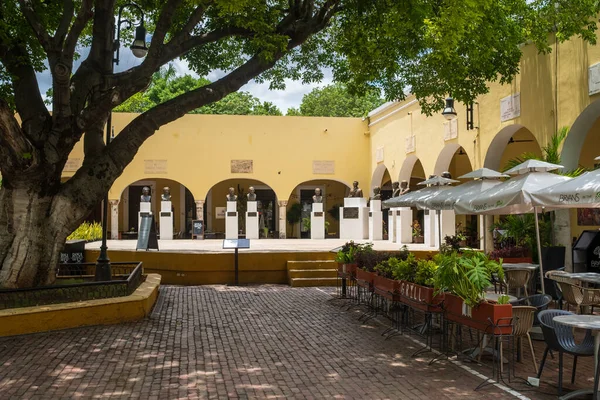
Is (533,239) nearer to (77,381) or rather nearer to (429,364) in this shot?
(429,364)

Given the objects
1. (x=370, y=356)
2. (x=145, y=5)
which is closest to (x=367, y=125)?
(x=145, y=5)

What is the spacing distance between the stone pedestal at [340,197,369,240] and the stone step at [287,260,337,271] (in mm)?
9138

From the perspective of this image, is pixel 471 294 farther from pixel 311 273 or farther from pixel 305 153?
pixel 305 153

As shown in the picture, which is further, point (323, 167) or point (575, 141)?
point (323, 167)

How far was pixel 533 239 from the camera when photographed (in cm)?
1187

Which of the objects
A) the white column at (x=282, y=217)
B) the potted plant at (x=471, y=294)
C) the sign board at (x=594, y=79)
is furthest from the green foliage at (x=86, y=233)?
the potted plant at (x=471, y=294)

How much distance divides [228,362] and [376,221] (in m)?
16.0

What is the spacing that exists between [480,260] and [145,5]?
26.3ft

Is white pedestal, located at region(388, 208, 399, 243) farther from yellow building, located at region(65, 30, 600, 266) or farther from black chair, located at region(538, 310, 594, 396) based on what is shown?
black chair, located at region(538, 310, 594, 396)

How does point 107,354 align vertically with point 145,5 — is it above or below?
below

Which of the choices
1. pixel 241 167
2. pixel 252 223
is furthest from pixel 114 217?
pixel 252 223

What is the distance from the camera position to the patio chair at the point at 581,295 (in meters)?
7.16

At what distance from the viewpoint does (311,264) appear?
1344 centimetres

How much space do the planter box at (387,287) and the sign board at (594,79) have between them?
18.5 feet
